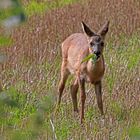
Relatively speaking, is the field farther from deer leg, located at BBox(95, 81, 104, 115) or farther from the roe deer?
the roe deer

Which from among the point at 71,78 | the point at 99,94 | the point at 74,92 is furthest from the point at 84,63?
the point at 71,78

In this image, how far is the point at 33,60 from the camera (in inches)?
463

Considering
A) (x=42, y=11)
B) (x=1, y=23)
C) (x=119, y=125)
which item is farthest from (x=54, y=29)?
(x=1, y=23)

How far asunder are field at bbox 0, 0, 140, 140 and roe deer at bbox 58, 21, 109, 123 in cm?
22

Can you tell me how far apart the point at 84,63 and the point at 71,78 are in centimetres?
186

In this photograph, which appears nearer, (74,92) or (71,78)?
(74,92)

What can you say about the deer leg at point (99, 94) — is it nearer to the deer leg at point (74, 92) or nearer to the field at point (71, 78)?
the field at point (71, 78)

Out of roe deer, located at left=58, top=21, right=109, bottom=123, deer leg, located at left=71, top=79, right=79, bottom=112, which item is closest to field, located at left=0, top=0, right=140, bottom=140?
deer leg, located at left=71, top=79, right=79, bottom=112

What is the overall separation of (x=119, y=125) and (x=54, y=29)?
617cm

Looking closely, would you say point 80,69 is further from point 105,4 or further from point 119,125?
point 105,4

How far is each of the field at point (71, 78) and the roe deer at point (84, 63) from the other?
22cm

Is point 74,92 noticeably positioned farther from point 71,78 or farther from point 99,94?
point 71,78

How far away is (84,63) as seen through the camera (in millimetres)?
8992

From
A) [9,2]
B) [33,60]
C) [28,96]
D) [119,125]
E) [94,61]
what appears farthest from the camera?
[33,60]
